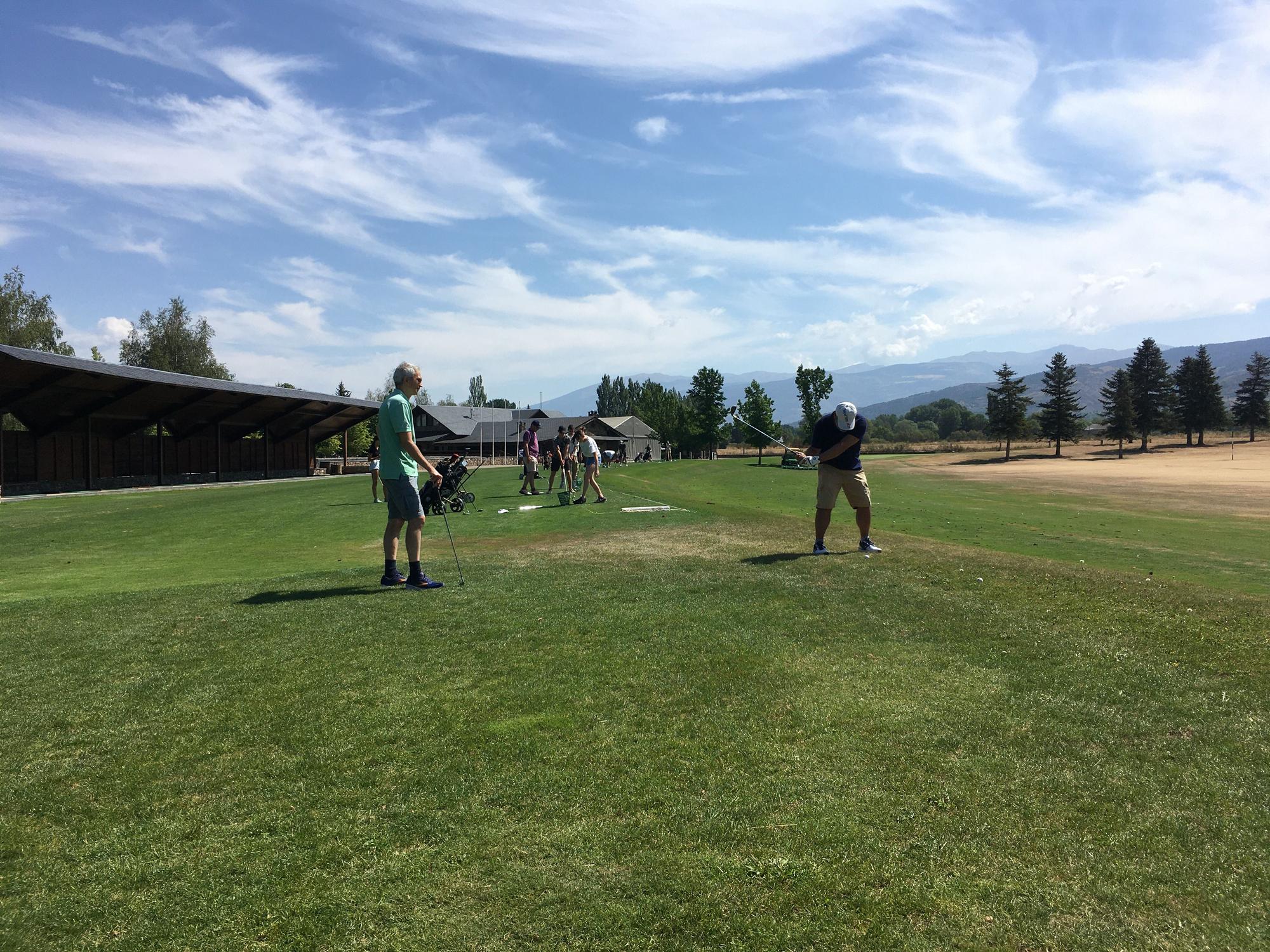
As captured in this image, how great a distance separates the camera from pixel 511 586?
8500 mm

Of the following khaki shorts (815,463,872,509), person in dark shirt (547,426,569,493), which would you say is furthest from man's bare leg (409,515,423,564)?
person in dark shirt (547,426,569,493)

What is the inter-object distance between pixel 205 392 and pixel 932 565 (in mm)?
39390

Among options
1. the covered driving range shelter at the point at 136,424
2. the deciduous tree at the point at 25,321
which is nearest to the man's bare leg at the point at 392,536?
the covered driving range shelter at the point at 136,424

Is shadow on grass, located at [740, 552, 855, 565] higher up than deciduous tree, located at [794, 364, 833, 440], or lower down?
lower down

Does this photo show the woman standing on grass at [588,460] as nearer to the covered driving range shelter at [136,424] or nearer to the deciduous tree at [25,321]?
the covered driving range shelter at [136,424]

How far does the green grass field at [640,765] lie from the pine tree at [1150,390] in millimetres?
109436

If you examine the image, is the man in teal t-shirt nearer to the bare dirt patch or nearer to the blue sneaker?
the blue sneaker

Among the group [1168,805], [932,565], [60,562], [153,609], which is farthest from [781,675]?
[60,562]

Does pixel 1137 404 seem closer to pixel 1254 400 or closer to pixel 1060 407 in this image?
pixel 1060 407

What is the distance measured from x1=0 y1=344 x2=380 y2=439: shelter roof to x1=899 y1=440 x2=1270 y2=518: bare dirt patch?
4361 cm

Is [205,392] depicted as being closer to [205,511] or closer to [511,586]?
[205,511]

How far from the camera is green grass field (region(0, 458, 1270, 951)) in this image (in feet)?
9.16

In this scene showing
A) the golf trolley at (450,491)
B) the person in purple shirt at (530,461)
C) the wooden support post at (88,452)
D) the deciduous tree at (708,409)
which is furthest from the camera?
the deciduous tree at (708,409)

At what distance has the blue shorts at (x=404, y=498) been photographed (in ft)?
27.2
